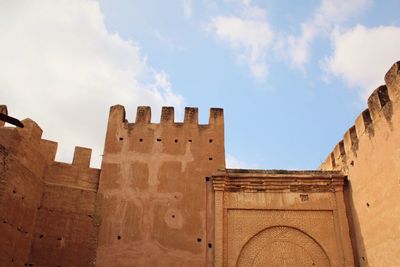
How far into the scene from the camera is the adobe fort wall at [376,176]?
8.26m

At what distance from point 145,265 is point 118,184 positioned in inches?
88.8

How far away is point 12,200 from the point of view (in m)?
9.26

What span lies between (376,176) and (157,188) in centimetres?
538

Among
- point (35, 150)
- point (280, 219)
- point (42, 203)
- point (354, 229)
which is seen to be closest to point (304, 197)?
point (280, 219)

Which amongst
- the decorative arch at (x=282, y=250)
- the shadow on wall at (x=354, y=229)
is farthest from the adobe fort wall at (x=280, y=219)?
the shadow on wall at (x=354, y=229)

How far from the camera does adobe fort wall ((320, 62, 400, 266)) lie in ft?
27.1

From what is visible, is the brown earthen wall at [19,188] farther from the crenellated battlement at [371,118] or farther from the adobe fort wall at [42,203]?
the crenellated battlement at [371,118]

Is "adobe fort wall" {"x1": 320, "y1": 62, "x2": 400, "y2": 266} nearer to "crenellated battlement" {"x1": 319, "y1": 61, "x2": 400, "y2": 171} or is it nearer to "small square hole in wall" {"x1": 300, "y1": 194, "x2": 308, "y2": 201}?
"crenellated battlement" {"x1": 319, "y1": 61, "x2": 400, "y2": 171}

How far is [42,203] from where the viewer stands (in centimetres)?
1033

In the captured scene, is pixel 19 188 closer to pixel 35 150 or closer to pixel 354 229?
pixel 35 150

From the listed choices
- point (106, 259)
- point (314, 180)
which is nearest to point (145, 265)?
point (106, 259)

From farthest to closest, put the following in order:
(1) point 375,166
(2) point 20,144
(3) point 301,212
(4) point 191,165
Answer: (4) point 191,165
(3) point 301,212
(2) point 20,144
(1) point 375,166

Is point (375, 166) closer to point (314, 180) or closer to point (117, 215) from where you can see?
point (314, 180)

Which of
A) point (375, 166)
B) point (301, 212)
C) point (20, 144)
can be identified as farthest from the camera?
point (301, 212)
